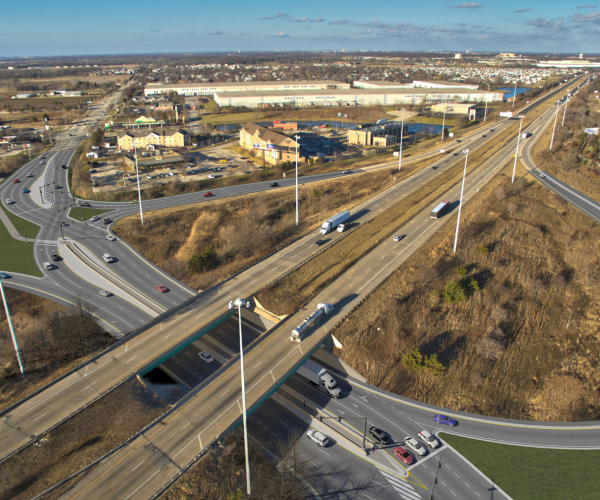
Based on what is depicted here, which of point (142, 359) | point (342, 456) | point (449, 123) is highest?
point (449, 123)

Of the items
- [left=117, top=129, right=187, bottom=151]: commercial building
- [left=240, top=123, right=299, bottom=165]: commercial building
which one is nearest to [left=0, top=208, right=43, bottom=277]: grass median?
[left=117, top=129, right=187, bottom=151]: commercial building

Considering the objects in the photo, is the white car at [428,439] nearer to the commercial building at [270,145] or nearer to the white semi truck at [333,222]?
the white semi truck at [333,222]

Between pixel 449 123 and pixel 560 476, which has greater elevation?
pixel 449 123

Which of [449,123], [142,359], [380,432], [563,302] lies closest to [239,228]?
[142,359]

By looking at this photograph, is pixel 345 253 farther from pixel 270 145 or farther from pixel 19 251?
pixel 270 145

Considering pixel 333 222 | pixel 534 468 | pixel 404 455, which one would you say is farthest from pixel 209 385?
pixel 333 222

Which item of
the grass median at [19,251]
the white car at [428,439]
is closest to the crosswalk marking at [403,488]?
the white car at [428,439]

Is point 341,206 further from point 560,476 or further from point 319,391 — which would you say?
point 560,476

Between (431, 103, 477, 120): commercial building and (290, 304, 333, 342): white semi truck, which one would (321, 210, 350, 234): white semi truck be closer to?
(290, 304, 333, 342): white semi truck
